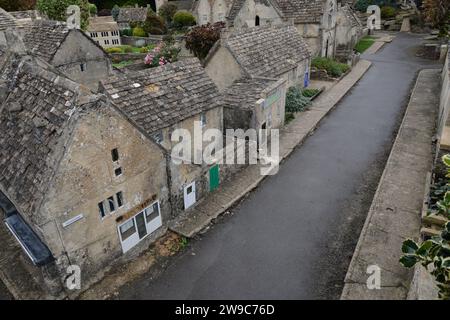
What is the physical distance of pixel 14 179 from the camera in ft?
40.1

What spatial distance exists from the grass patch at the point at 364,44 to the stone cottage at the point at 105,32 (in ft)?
138

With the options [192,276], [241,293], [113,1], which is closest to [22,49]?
[192,276]

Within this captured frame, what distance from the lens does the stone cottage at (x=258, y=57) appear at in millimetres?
24703

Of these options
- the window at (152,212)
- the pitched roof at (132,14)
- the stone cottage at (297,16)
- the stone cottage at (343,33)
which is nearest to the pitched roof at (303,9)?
the stone cottage at (297,16)

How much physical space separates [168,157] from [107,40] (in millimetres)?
57169

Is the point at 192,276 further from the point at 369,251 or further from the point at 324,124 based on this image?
the point at 324,124

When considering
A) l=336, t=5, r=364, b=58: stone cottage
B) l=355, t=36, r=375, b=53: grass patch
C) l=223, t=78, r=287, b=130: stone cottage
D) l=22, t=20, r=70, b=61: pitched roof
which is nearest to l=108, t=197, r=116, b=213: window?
l=223, t=78, r=287, b=130: stone cottage

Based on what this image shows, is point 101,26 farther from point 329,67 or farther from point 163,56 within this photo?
point 329,67

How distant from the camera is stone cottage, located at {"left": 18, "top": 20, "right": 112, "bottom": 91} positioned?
92.3 feet

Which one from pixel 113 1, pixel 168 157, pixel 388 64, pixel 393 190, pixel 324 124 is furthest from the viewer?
pixel 113 1

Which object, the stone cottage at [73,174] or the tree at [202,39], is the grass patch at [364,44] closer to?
the tree at [202,39]

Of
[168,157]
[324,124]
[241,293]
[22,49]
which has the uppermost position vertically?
[22,49]

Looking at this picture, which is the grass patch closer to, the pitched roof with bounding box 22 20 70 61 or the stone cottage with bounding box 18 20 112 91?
the stone cottage with bounding box 18 20 112 91

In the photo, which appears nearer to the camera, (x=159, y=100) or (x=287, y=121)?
(x=159, y=100)
